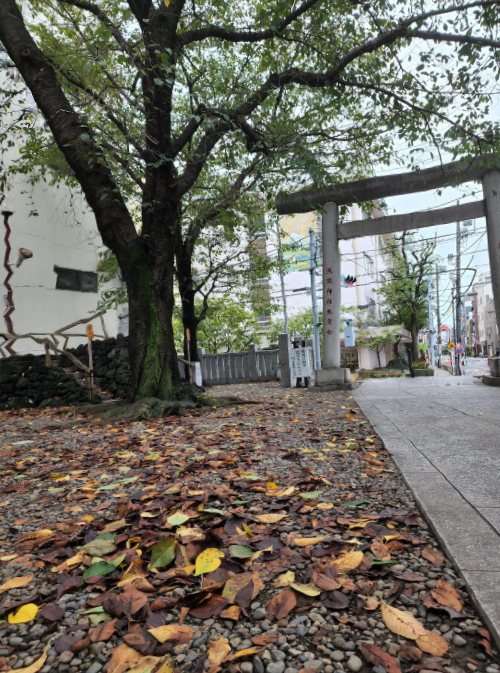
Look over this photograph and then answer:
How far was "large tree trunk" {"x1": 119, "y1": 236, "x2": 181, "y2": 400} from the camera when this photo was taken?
21.4ft

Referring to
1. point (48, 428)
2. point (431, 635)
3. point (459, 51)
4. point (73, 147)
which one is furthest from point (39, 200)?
point (431, 635)

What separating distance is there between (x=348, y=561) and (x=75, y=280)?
429 inches

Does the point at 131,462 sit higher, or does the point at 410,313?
the point at 410,313

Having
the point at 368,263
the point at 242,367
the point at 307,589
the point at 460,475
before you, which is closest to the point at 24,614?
the point at 307,589

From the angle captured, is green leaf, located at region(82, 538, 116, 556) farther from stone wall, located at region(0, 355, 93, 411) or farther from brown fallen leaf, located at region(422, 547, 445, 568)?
stone wall, located at region(0, 355, 93, 411)

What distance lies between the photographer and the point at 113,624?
1372 millimetres

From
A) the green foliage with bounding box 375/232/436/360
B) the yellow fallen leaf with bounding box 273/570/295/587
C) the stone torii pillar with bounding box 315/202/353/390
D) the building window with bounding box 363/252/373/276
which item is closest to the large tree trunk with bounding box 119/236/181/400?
the stone torii pillar with bounding box 315/202/353/390

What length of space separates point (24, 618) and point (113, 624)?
12.8 inches

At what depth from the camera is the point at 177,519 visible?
208 cm

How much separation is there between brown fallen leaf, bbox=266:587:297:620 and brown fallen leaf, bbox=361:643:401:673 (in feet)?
0.84

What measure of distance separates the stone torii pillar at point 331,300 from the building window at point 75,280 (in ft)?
19.5

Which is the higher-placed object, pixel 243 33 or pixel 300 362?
pixel 243 33

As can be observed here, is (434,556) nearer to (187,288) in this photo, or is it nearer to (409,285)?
(187,288)

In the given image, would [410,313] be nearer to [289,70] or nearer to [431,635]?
[289,70]
